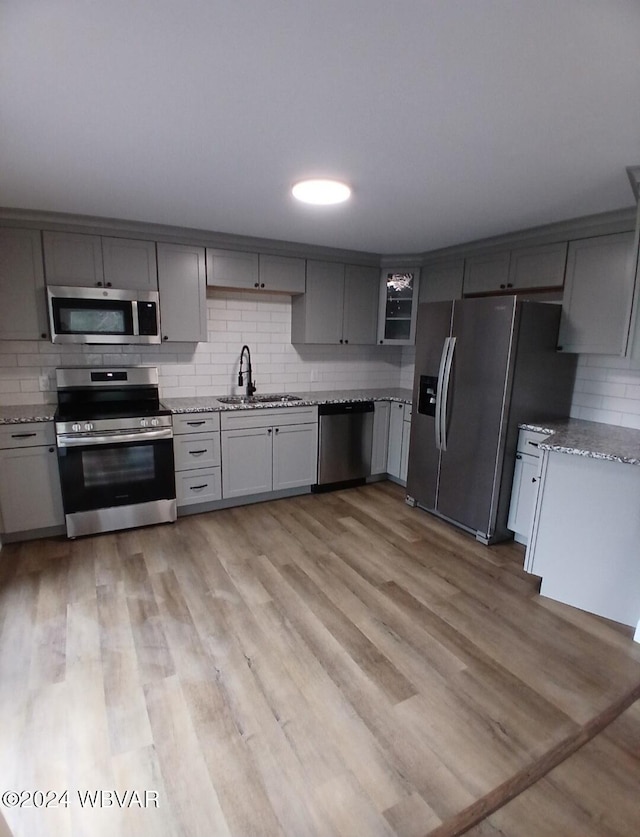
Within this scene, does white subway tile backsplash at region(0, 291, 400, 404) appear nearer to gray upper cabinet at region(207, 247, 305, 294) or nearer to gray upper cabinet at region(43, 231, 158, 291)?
gray upper cabinet at region(207, 247, 305, 294)

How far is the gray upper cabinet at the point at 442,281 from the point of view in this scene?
13.1ft

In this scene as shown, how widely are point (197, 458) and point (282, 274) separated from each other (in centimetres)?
186

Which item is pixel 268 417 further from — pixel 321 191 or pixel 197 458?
pixel 321 191

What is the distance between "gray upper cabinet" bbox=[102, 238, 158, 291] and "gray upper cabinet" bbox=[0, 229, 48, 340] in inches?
17.6

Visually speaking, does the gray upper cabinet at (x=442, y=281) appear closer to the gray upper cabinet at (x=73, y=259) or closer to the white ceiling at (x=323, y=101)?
the white ceiling at (x=323, y=101)

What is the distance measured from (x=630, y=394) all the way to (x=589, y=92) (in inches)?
89.9

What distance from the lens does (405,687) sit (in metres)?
1.94

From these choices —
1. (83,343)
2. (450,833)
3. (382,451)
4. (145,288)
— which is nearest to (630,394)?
(382,451)

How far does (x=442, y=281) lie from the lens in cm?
415

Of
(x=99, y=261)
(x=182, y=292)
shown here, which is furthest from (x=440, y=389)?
(x=99, y=261)

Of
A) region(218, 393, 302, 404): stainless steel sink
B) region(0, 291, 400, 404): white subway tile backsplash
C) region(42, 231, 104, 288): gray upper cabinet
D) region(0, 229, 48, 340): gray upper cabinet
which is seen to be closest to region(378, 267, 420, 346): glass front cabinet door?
region(0, 291, 400, 404): white subway tile backsplash

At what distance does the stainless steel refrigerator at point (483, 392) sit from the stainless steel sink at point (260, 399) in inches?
50.5

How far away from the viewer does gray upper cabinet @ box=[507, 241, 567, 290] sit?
3160 mm

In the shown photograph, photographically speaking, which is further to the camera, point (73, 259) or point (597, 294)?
point (73, 259)
